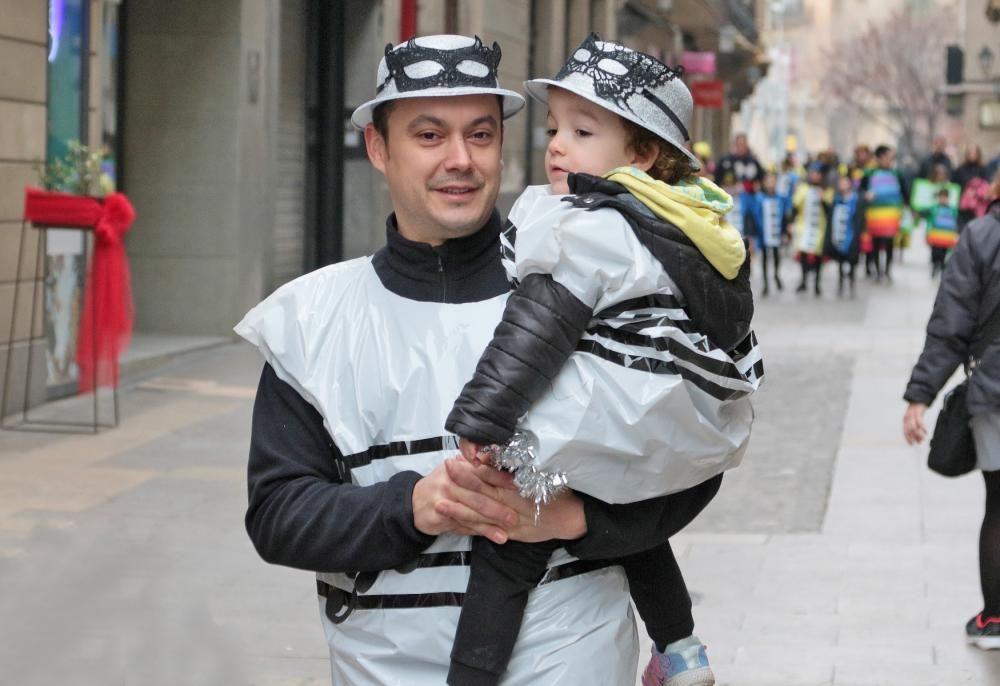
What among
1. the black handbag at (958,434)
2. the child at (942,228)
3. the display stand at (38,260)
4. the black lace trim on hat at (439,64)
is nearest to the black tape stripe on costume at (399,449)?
the black lace trim on hat at (439,64)

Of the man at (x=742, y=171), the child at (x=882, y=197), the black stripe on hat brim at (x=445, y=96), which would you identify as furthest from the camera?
the man at (x=742, y=171)

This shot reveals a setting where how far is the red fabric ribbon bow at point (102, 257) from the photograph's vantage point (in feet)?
34.7

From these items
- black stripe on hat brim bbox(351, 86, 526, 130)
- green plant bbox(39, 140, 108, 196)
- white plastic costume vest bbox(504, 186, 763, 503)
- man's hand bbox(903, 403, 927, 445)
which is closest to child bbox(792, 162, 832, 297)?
green plant bbox(39, 140, 108, 196)

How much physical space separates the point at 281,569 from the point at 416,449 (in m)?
4.78

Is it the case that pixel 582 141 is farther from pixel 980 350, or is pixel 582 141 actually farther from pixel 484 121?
pixel 980 350

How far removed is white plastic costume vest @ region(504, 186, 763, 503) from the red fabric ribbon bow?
26.2ft

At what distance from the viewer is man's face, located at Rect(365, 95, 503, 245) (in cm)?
305

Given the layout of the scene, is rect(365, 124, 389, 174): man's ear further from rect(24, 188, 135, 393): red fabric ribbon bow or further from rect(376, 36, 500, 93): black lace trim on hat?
rect(24, 188, 135, 393): red fabric ribbon bow

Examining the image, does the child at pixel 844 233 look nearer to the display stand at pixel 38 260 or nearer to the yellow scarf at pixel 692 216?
the display stand at pixel 38 260

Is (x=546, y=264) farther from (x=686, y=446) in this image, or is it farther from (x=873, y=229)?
(x=873, y=229)

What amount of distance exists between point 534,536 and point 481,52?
0.86m

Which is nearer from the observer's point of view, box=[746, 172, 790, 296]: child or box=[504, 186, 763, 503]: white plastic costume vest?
box=[504, 186, 763, 503]: white plastic costume vest

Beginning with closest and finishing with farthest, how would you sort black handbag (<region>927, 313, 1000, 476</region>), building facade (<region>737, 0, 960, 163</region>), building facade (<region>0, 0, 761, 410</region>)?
black handbag (<region>927, 313, 1000, 476</region>), building facade (<region>0, 0, 761, 410</region>), building facade (<region>737, 0, 960, 163</region>)

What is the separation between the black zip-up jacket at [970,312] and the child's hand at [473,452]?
13.4 ft
